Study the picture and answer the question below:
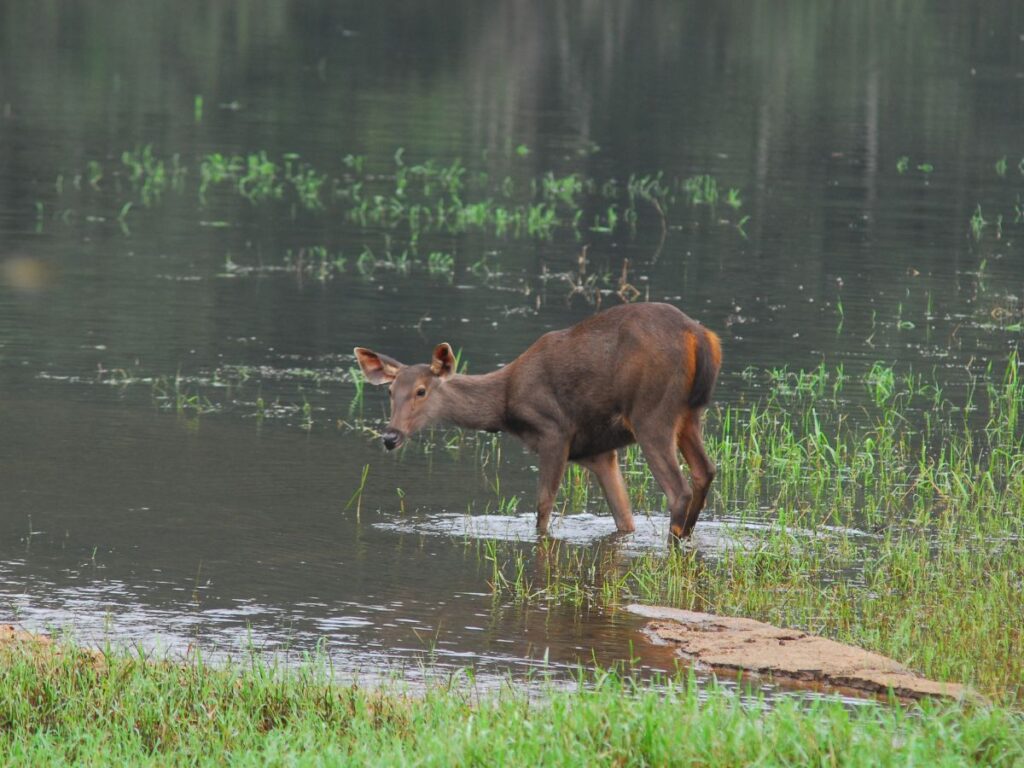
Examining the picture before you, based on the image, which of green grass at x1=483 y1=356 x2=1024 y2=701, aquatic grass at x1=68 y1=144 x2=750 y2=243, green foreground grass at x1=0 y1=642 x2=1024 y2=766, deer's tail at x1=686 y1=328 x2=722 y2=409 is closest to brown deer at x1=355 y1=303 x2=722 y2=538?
deer's tail at x1=686 y1=328 x2=722 y2=409

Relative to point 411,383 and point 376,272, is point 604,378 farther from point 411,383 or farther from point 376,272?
point 376,272

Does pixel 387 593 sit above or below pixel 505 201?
below

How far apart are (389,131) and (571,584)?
2391 centimetres

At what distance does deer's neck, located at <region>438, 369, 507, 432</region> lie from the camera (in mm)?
12117

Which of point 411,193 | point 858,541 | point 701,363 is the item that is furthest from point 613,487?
point 411,193

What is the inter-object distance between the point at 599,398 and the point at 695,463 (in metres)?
0.73

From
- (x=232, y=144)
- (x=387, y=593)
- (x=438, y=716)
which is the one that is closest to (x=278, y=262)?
(x=232, y=144)

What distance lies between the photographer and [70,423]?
45.3ft

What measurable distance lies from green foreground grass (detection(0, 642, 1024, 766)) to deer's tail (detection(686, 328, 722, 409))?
11.6ft

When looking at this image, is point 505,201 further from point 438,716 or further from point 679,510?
point 438,716

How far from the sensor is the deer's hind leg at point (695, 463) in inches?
458

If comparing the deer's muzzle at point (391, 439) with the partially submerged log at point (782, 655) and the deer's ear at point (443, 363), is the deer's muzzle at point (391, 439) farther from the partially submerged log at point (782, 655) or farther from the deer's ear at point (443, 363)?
the partially submerged log at point (782, 655)

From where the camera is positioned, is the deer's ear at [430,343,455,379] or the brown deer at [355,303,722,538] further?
the deer's ear at [430,343,455,379]

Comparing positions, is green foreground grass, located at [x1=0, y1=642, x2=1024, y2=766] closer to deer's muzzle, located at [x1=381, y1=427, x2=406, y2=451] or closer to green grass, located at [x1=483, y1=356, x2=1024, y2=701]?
green grass, located at [x1=483, y1=356, x2=1024, y2=701]
